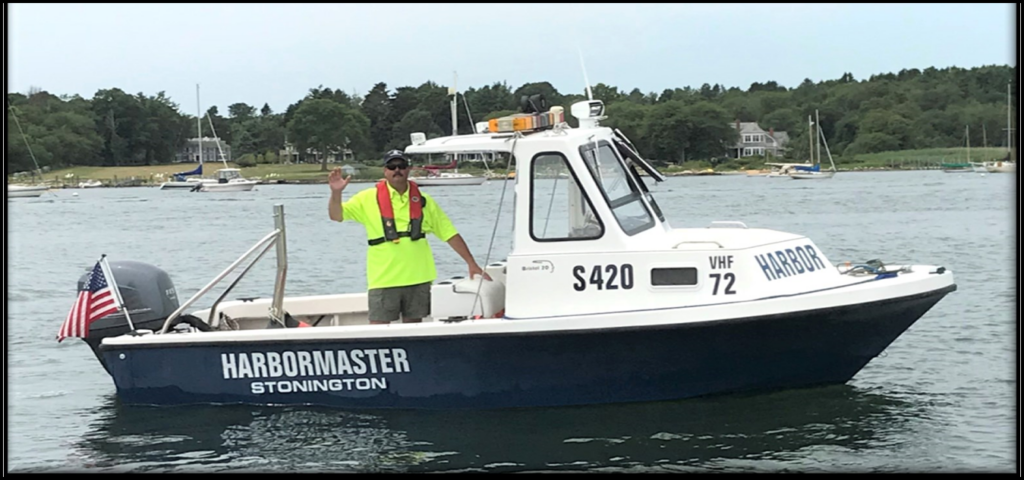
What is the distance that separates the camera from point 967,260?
2108 centimetres

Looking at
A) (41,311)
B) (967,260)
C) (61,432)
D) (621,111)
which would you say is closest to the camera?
(61,432)

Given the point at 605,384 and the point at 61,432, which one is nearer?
the point at 605,384

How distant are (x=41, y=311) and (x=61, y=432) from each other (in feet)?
26.6

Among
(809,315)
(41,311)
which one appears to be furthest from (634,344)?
(41,311)

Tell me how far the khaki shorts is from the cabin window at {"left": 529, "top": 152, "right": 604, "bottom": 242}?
989 mm

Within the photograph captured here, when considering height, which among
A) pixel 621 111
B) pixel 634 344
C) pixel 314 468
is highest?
pixel 621 111

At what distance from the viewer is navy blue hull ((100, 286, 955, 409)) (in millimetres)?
8703

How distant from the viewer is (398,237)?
9086 millimetres

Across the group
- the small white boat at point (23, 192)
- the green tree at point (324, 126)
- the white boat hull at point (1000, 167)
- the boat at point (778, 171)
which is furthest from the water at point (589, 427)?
the white boat hull at point (1000, 167)

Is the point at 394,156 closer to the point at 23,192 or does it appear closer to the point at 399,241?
the point at 399,241

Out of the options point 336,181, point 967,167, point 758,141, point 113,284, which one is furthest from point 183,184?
point 336,181

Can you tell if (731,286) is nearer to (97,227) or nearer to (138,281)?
(138,281)

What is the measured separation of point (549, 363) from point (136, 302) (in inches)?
129

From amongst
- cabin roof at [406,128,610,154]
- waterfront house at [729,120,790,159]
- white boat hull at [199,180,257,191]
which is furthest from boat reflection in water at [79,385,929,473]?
waterfront house at [729,120,790,159]
